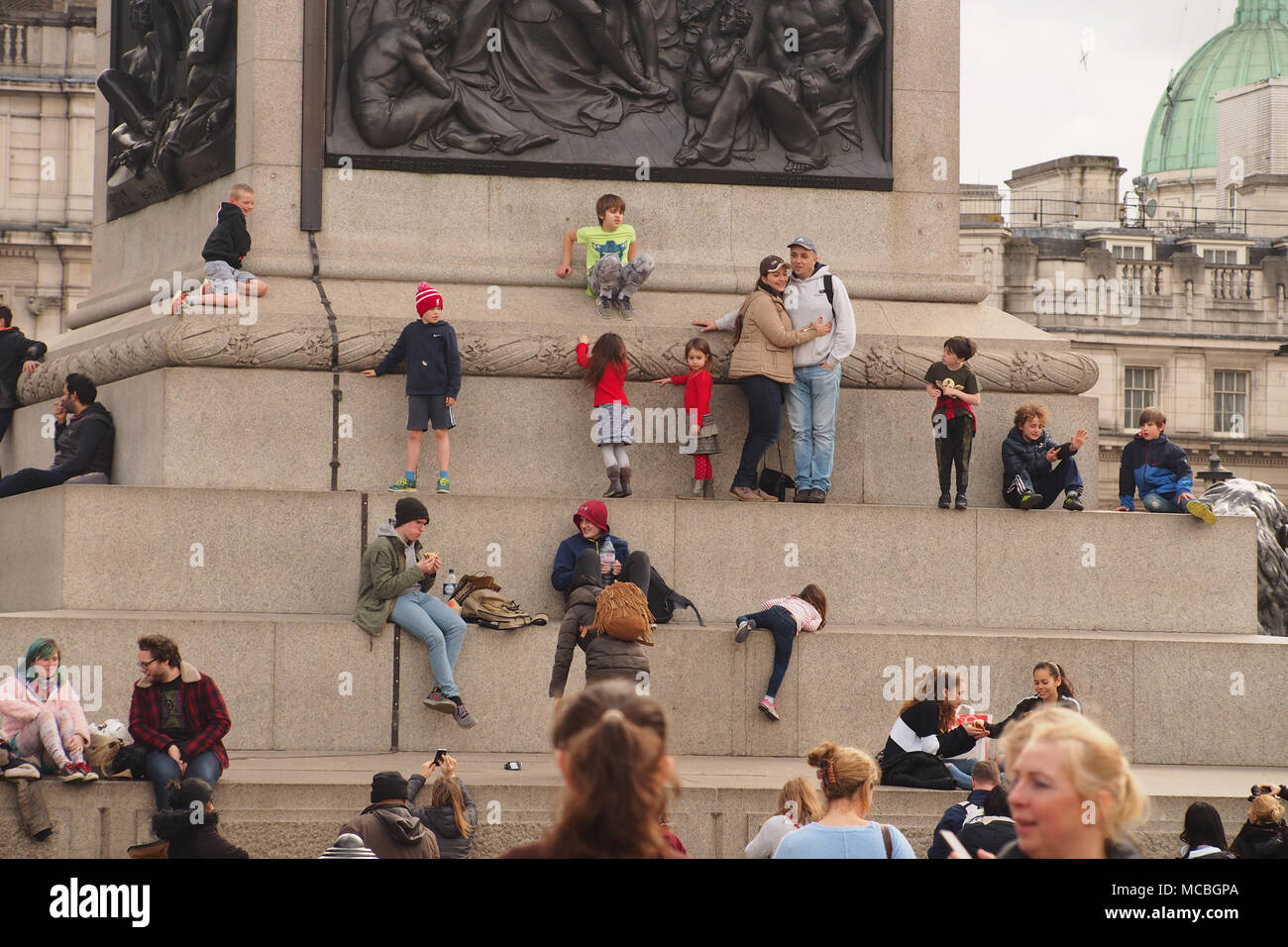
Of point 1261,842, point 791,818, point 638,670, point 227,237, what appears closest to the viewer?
point 791,818

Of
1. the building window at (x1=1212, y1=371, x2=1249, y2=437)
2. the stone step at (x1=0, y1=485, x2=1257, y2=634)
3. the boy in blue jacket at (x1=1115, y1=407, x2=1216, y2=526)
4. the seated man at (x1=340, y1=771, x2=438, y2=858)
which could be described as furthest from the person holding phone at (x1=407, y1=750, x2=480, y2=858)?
the building window at (x1=1212, y1=371, x2=1249, y2=437)

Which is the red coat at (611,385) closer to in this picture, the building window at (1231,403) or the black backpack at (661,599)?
the black backpack at (661,599)

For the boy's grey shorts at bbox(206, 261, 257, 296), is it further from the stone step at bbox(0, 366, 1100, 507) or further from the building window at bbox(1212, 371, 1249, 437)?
the building window at bbox(1212, 371, 1249, 437)

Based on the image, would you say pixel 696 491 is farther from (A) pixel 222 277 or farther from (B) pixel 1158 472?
(A) pixel 222 277

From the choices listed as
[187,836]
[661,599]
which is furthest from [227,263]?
[187,836]

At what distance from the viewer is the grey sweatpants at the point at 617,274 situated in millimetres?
16953

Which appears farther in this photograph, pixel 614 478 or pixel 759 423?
pixel 759 423

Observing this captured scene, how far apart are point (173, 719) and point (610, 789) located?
7323 mm

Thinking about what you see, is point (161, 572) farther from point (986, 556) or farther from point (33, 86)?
point (33, 86)

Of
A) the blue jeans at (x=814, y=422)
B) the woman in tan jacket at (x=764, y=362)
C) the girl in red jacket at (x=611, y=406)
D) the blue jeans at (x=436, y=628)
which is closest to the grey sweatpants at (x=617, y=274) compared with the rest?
the girl in red jacket at (x=611, y=406)

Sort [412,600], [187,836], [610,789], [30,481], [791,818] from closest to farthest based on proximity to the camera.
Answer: [610,789] < [791,818] < [187,836] < [412,600] < [30,481]

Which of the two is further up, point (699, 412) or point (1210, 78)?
point (1210, 78)

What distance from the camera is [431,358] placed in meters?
15.8
